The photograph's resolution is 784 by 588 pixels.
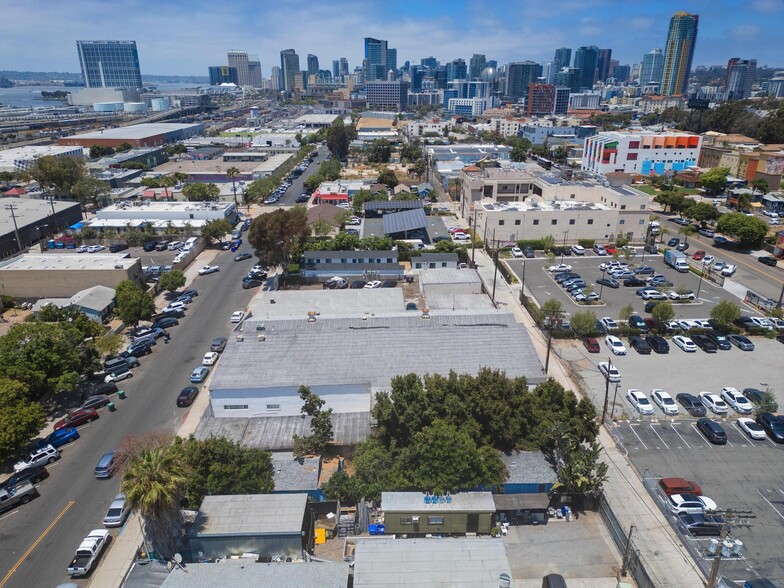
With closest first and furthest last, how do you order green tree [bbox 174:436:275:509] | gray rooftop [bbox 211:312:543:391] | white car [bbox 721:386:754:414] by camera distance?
green tree [bbox 174:436:275:509]
gray rooftop [bbox 211:312:543:391]
white car [bbox 721:386:754:414]

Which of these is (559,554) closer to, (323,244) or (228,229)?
(323,244)

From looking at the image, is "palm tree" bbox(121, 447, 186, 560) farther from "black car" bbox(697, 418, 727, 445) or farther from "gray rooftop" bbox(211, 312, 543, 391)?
"black car" bbox(697, 418, 727, 445)

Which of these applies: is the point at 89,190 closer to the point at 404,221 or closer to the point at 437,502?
the point at 404,221

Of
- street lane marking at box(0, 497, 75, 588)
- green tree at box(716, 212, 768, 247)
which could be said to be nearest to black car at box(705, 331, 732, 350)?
green tree at box(716, 212, 768, 247)

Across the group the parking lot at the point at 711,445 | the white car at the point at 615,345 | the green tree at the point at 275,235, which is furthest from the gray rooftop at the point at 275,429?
the green tree at the point at 275,235

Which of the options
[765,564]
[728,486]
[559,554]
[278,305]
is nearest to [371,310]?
[278,305]

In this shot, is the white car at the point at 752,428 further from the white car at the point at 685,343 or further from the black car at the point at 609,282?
the black car at the point at 609,282
